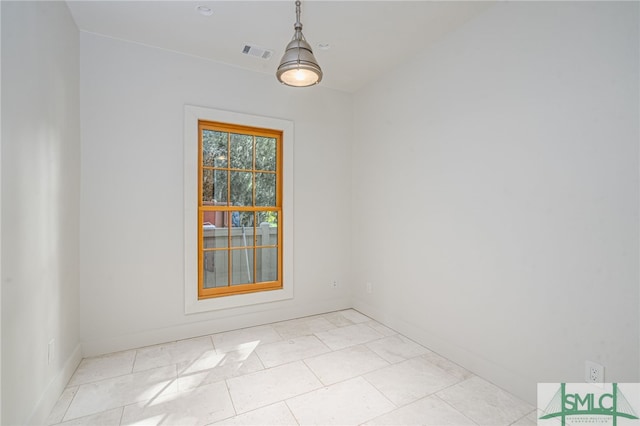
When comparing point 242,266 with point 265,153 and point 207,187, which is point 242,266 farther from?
point 265,153

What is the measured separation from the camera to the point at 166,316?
3.17 metres

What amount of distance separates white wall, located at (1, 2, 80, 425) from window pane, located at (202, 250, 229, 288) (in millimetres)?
1148

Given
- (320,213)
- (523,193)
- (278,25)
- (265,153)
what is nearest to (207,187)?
(265,153)

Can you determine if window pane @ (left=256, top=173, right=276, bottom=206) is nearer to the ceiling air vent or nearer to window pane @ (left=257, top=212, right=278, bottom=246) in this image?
window pane @ (left=257, top=212, right=278, bottom=246)

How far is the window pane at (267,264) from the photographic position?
12.4ft

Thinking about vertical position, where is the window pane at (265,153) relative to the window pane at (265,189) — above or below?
above

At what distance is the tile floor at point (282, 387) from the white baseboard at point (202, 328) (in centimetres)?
9

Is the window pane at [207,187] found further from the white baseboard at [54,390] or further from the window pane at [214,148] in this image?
the white baseboard at [54,390]

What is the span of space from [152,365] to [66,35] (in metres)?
2.80

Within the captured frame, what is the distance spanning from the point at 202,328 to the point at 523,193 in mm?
3273

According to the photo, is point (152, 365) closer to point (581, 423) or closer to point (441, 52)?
point (581, 423)

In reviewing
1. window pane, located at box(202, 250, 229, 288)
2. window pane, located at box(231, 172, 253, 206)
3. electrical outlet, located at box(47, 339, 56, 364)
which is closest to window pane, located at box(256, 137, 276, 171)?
window pane, located at box(231, 172, 253, 206)

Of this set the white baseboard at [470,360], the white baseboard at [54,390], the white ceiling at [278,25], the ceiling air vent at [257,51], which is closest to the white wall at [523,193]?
the white baseboard at [470,360]

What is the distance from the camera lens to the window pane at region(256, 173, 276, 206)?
374 cm
